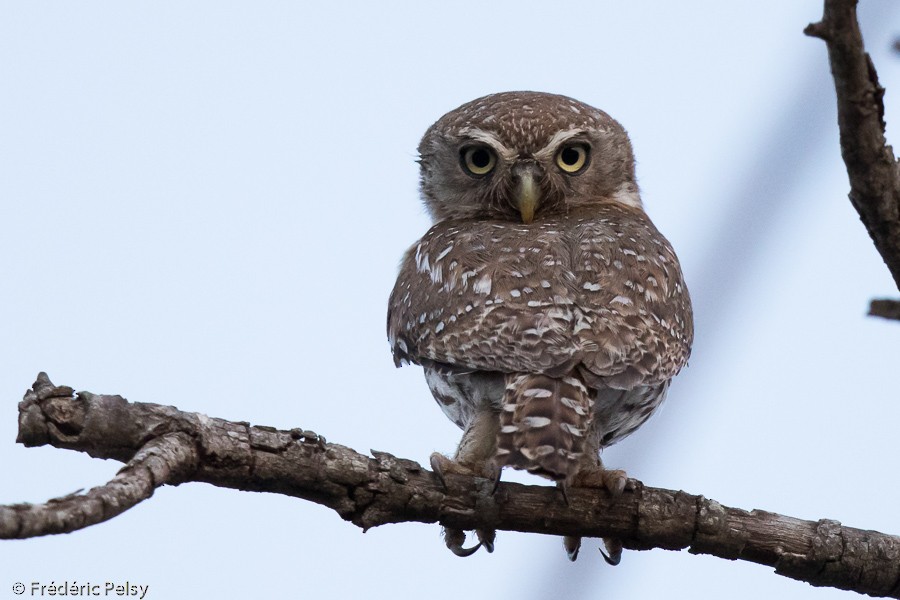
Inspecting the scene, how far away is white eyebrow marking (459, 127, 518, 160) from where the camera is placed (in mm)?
6500

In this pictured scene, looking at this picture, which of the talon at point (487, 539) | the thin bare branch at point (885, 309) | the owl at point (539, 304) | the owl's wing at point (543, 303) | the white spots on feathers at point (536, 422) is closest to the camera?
the thin bare branch at point (885, 309)

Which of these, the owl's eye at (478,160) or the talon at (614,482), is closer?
the talon at (614,482)

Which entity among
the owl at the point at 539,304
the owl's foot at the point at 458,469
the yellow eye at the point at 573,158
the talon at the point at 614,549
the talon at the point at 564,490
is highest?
the yellow eye at the point at 573,158

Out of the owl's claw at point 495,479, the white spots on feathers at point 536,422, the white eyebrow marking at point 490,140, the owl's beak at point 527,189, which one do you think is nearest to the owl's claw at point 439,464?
the owl's claw at point 495,479

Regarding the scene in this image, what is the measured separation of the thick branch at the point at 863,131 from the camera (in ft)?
10.9

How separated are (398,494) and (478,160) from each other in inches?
125

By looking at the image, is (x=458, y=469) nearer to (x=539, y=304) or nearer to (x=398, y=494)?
(x=398, y=494)

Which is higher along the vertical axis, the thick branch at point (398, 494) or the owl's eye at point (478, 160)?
the owl's eye at point (478, 160)

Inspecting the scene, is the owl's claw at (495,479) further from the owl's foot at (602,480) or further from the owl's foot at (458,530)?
the owl's foot at (602,480)

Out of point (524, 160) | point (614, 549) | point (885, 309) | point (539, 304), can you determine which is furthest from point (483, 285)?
point (885, 309)

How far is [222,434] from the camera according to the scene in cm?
368

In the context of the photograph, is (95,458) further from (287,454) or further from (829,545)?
(829,545)

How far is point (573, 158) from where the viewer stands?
22.1ft

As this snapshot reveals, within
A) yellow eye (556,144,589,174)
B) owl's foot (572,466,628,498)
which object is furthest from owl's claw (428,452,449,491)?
yellow eye (556,144,589,174)
